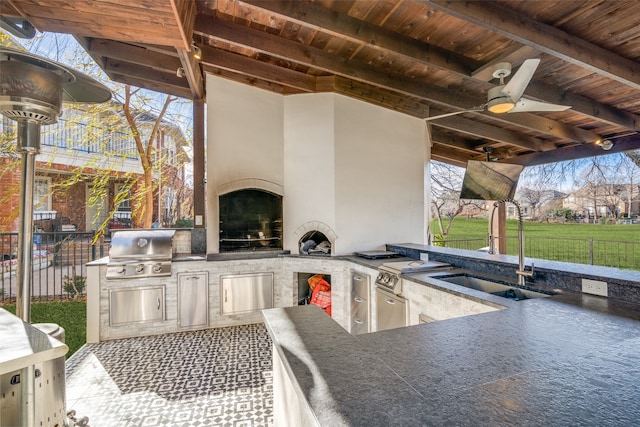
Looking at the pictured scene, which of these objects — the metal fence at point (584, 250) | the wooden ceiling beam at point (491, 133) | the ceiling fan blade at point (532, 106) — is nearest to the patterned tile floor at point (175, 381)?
the ceiling fan blade at point (532, 106)

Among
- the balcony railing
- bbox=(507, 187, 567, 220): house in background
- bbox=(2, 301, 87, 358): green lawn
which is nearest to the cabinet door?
bbox=(2, 301, 87, 358): green lawn

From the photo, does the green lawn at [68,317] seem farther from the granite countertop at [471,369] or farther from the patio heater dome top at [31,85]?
the granite countertop at [471,369]

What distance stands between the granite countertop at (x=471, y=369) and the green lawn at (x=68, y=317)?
3.64 m

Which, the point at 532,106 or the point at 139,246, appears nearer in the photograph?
the point at 532,106

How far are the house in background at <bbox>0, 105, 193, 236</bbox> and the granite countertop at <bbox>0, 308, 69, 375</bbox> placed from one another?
4.99 meters

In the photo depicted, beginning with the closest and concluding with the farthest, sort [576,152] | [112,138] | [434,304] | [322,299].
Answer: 1. [434,304]
2. [322,299]
3. [576,152]
4. [112,138]

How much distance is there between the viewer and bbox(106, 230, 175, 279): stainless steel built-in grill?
358 centimetres

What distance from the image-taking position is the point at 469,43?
2.96 metres

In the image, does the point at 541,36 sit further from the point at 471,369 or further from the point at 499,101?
the point at 471,369

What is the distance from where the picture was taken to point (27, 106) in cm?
148

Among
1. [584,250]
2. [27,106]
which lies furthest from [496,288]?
[584,250]

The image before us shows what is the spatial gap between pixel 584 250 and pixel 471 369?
28.1 ft

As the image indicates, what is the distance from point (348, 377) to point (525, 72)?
265 centimetres

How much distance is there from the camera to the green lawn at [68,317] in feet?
11.9
